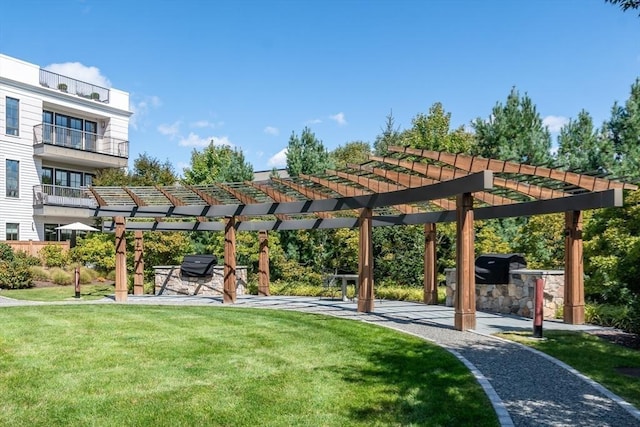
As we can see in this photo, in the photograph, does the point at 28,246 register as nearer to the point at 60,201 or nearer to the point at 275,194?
the point at 60,201

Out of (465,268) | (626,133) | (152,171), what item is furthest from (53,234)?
(626,133)

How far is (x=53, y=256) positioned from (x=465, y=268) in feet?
67.3

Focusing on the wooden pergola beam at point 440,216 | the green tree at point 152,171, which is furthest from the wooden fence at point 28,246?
the wooden pergola beam at point 440,216

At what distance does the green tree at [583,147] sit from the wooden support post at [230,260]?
1146cm

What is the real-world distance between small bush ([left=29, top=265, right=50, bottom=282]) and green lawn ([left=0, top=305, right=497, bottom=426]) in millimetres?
12763

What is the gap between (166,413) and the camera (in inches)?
208

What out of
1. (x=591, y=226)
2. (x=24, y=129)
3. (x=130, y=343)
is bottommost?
(x=130, y=343)

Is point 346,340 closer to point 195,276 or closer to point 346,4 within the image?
point 195,276

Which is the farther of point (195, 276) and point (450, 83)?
point (450, 83)

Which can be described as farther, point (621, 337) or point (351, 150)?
point (351, 150)

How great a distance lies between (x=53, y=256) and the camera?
24.2 m

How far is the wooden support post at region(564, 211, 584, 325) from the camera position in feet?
37.3

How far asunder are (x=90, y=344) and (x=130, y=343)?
0.61 metres

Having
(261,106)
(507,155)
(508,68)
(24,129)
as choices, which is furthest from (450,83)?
(24,129)
